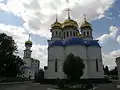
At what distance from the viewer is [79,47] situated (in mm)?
40938

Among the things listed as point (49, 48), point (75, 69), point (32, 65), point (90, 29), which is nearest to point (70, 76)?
point (75, 69)

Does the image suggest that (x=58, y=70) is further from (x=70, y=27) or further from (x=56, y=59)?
(x=70, y=27)

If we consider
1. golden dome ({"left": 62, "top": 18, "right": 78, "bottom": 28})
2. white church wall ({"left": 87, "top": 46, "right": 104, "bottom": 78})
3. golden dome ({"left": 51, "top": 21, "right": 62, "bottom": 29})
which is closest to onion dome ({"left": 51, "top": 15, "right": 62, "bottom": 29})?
golden dome ({"left": 51, "top": 21, "right": 62, "bottom": 29})

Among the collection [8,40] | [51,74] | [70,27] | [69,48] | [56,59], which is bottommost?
[51,74]

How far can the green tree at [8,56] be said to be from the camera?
1657 inches

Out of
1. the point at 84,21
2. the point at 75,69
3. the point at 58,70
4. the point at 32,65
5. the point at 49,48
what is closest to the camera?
the point at 75,69

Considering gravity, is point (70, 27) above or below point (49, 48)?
above

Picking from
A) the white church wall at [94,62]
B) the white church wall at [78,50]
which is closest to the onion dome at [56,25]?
the white church wall at [78,50]

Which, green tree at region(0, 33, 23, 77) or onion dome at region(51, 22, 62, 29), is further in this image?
onion dome at region(51, 22, 62, 29)

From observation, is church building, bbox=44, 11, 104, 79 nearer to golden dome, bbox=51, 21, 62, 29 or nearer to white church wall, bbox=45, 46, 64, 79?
white church wall, bbox=45, 46, 64, 79

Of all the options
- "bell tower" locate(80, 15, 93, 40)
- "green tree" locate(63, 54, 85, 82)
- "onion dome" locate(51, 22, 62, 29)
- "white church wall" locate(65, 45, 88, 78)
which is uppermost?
"onion dome" locate(51, 22, 62, 29)

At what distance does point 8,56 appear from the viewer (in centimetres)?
4328

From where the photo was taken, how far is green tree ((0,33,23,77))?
138 ft

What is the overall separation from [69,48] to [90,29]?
12.4 meters
